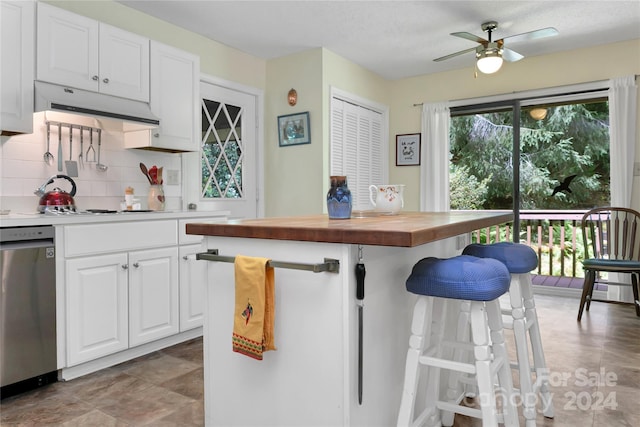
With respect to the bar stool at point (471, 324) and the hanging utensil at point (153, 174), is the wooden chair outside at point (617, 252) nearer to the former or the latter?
the bar stool at point (471, 324)

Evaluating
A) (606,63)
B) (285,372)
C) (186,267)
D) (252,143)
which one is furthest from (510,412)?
(606,63)

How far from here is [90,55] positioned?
9.26ft

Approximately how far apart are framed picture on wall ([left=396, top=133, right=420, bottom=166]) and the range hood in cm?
314

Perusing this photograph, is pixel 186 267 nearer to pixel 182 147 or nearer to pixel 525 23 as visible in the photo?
pixel 182 147

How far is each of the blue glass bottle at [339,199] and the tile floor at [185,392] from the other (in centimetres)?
111

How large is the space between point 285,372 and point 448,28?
11.2 feet

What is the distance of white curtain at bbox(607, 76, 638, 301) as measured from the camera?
13.5ft

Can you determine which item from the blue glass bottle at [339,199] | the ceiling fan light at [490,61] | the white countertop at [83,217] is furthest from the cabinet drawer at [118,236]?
the ceiling fan light at [490,61]

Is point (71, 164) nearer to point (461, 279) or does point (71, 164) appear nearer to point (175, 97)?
point (175, 97)

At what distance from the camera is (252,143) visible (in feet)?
14.9

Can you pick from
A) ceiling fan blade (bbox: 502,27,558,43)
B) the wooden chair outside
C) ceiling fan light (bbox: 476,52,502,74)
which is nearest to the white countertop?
ceiling fan light (bbox: 476,52,502,74)

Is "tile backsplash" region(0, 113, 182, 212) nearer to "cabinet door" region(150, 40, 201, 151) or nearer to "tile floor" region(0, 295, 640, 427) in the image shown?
"cabinet door" region(150, 40, 201, 151)

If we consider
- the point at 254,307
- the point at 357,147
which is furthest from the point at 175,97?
the point at 254,307

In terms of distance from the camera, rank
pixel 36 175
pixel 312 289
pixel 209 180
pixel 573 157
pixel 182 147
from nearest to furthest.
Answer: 1. pixel 312 289
2. pixel 36 175
3. pixel 182 147
4. pixel 209 180
5. pixel 573 157
